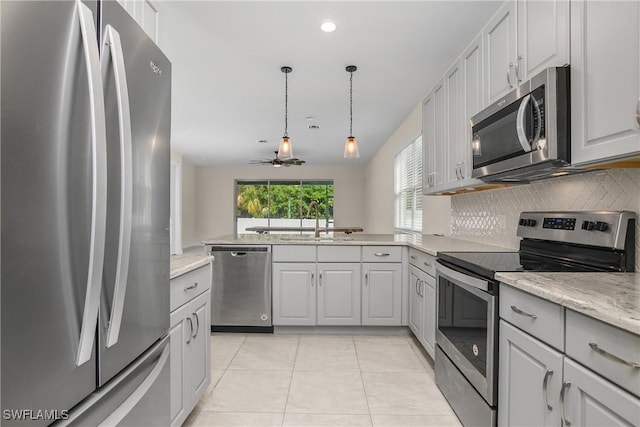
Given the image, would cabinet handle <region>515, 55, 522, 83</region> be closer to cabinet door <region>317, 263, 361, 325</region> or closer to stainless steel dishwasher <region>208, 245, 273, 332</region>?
cabinet door <region>317, 263, 361, 325</region>

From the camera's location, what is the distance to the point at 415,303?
293 cm

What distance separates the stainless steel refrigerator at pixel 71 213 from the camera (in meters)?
A: 0.65

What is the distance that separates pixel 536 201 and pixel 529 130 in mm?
687

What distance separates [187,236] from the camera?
31.7ft

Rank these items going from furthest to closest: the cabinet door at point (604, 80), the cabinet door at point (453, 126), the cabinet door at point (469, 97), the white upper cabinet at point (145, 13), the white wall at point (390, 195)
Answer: the white wall at point (390, 195) → the cabinet door at point (453, 126) → the cabinet door at point (469, 97) → the white upper cabinet at point (145, 13) → the cabinet door at point (604, 80)

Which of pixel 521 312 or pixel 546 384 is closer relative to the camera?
pixel 546 384

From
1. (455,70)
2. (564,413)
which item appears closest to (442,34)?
(455,70)

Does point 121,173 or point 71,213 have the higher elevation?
point 121,173

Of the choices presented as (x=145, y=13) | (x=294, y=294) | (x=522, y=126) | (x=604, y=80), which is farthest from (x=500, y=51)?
(x=294, y=294)

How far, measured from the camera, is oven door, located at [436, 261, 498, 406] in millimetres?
1490

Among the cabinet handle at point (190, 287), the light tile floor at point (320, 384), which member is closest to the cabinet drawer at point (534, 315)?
the light tile floor at point (320, 384)

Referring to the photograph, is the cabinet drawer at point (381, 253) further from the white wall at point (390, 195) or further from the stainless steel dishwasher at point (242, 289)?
the stainless steel dishwasher at point (242, 289)

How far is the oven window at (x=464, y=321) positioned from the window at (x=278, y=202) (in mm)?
8330

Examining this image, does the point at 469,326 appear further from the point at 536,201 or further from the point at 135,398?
the point at 135,398
